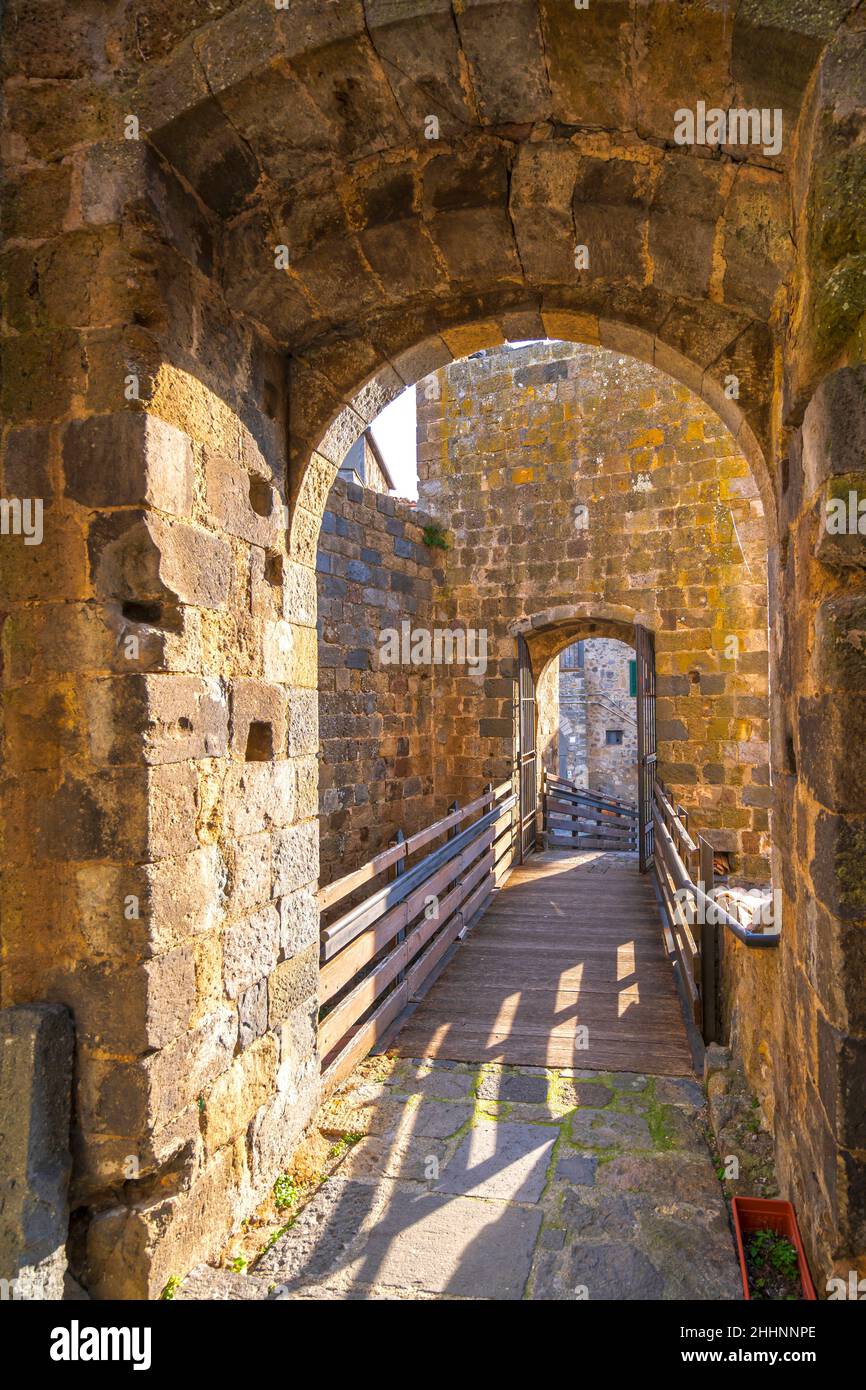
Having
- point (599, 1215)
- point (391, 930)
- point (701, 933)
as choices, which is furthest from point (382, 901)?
point (599, 1215)

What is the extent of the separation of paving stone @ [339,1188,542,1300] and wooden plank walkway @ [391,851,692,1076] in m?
1.09

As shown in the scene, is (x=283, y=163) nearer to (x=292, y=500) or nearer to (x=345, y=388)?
(x=345, y=388)

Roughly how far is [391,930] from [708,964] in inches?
58.1

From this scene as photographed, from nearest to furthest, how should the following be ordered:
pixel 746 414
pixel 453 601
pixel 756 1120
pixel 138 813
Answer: pixel 138 813, pixel 746 414, pixel 756 1120, pixel 453 601

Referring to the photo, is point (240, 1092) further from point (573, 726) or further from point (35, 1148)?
point (573, 726)

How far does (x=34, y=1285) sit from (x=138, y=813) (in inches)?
44.2

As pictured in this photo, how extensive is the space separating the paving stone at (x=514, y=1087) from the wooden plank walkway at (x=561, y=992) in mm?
147

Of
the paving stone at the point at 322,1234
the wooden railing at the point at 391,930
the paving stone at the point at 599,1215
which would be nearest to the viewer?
the paving stone at the point at 322,1234

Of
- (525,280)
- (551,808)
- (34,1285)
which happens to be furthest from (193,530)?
(551,808)

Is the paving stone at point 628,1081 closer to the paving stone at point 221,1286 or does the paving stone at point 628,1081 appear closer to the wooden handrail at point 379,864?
the wooden handrail at point 379,864

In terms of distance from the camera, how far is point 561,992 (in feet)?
14.6

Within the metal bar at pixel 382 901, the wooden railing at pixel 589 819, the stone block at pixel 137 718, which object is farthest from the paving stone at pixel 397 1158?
the wooden railing at pixel 589 819

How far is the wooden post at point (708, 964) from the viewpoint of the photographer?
3.41 meters

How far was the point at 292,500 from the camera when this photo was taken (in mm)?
2881
